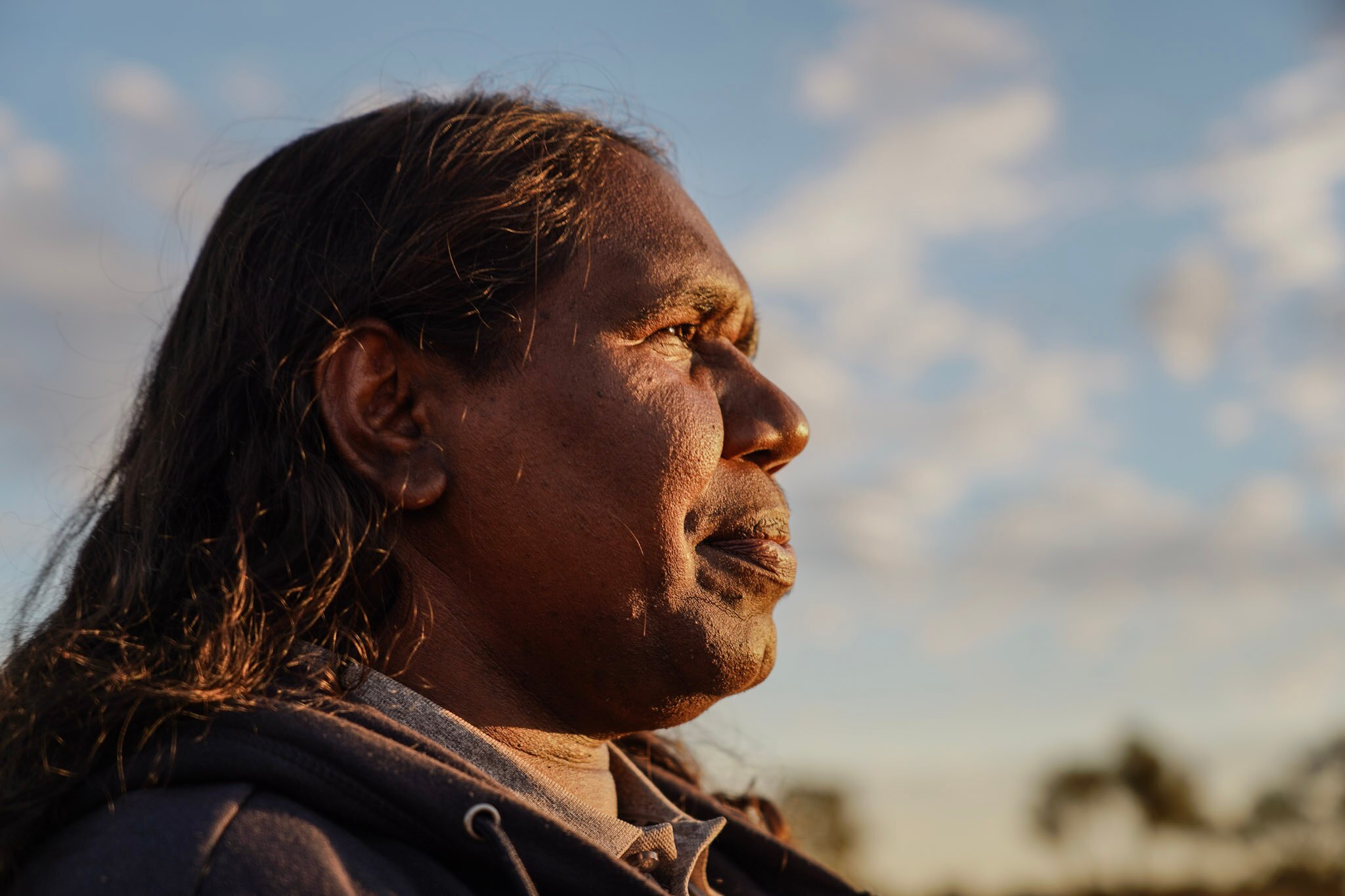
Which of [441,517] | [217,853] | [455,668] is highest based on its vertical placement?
[441,517]

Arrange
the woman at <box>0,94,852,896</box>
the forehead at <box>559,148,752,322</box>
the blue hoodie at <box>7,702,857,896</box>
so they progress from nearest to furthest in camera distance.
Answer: the blue hoodie at <box>7,702,857,896</box>
the woman at <box>0,94,852,896</box>
the forehead at <box>559,148,752,322</box>

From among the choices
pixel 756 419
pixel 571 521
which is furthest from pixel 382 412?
pixel 756 419

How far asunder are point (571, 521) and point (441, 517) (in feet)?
1.19

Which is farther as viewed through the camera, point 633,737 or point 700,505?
point 633,737

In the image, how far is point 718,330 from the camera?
3527 millimetres

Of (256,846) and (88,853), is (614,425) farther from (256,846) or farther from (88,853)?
(88,853)

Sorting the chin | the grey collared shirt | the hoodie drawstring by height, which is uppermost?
the chin

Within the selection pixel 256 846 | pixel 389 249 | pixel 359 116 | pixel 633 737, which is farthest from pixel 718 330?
pixel 256 846

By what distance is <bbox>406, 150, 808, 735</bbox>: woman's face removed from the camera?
9.87 ft

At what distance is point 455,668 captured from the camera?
10.0 ft

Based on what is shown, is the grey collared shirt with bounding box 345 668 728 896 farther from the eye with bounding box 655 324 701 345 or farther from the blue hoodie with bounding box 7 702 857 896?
the eye with bounding box 655 324 701 345

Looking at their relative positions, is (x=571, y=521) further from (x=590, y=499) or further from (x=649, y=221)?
(x=649, y=221)

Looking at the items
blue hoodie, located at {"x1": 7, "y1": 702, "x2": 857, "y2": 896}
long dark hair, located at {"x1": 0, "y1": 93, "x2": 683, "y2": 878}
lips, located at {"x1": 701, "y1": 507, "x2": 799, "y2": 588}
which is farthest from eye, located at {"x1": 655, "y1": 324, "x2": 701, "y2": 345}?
blue hoodie, located at {"x1": 7, "y1": 702, "x2": 857, "y2": 896}

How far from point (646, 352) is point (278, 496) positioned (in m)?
1.05
